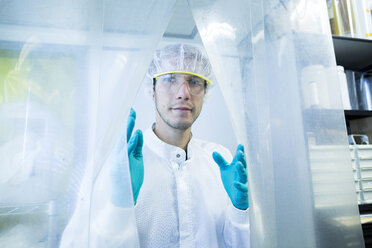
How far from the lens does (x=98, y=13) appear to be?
Answer: 0.53m

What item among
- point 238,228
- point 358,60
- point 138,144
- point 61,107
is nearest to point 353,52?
point 358,60

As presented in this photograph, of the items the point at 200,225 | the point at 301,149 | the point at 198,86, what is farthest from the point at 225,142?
the point at 301,149

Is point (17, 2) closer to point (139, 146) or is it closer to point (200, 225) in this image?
point (139, 146)

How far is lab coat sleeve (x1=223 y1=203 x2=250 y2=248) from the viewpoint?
83 cm

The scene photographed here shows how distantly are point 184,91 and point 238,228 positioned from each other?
606mm

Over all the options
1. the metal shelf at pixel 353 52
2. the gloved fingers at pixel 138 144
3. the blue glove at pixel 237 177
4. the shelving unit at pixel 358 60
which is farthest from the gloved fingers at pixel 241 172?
the metal shelf at pixel 353 52

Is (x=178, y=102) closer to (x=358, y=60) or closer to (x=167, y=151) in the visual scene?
(x=167, y=151)

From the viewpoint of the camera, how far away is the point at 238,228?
86 cm

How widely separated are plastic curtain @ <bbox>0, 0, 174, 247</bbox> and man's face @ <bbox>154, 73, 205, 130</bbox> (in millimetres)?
434

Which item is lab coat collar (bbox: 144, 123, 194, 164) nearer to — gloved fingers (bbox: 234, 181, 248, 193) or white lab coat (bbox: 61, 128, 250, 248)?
white lab coat (bbox: 61, 128, 250, 248)

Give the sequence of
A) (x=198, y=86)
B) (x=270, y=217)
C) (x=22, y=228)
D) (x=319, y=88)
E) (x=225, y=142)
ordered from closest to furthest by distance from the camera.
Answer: (x=22, y=228) → (x=270, y=217) → (x=319, y=88) → (x=198, y=86) → (x=225, y=142)

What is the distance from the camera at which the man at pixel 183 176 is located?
2.71 ft

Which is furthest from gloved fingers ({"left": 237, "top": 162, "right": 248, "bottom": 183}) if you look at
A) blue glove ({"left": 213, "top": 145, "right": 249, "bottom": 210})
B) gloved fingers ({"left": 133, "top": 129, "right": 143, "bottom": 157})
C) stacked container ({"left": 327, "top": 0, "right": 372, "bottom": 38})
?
stacked container ({"left": 327, "top": 0, "right": 372, "bottom": 38})

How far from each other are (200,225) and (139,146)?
1.46 feet
